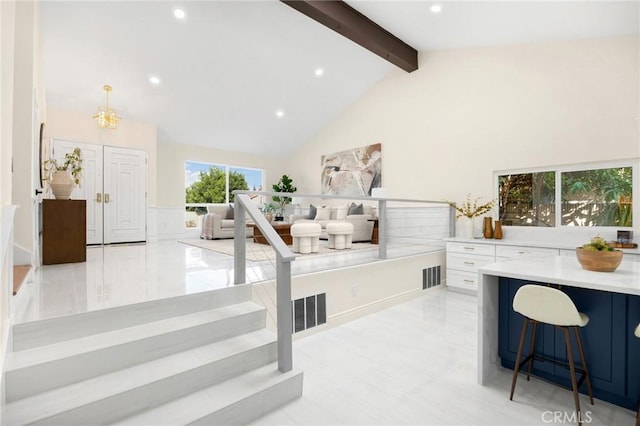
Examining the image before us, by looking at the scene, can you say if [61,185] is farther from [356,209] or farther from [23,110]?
[356,209]

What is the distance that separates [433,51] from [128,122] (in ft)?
21.1

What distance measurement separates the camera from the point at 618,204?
439 centimetres

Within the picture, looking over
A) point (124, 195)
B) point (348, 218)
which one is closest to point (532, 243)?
point (348, 218)

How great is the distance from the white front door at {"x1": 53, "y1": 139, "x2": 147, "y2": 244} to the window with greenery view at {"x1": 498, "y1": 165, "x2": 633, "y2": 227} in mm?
7156

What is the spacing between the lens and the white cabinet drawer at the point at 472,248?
16.2 feet

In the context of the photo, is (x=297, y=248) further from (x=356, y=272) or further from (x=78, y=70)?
(x=78, y=70)

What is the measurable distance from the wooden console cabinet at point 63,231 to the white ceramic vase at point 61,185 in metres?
0.30

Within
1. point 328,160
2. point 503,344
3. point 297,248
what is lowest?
point 503,344

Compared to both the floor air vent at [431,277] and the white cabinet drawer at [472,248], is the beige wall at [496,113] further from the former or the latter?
the floor air vent at [431,277]

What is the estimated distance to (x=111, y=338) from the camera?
211 cm

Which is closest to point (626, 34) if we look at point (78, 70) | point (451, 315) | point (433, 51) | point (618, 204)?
point (618, 204)

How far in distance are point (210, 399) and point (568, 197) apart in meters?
5.42

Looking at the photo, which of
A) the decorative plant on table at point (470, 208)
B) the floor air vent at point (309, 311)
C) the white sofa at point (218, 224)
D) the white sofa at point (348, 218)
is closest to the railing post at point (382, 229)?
the floor air vent at point (309, 311)

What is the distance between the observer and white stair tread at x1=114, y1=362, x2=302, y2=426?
1.82 m
